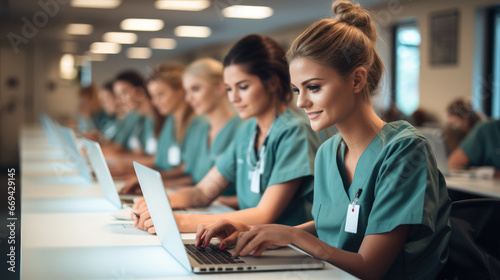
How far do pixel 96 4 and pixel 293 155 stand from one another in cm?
681

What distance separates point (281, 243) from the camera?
1262mm

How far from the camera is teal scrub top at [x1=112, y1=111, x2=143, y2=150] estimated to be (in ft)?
19.4

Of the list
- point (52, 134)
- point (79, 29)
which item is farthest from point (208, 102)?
point (79, 29)

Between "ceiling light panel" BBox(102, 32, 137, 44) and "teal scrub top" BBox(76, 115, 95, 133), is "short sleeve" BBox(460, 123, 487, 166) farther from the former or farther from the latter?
"ceiling light panel" BBox(102, 32, 137, 44)

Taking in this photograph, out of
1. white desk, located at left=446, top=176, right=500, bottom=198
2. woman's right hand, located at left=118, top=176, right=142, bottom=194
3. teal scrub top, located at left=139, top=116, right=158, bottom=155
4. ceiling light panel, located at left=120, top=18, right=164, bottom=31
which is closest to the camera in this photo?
woman's right hand, located at left=118, top=176, right=142, bottom=194

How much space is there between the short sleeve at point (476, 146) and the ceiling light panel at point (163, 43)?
30.4 ft

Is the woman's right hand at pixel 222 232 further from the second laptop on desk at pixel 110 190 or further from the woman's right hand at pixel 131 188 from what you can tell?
the woman's right hand at pixel 131 188

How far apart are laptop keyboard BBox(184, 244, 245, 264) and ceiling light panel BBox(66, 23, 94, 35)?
9.51m

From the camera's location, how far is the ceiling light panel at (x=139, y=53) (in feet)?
47.0

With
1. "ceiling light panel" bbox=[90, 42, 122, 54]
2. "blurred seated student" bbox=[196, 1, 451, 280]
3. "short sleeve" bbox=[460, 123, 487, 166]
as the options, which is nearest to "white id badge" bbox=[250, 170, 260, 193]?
"blurred seated student" bbox=[196, 1, 451, 280]

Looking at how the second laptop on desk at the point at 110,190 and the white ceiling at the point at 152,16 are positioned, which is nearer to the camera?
the second laptop on desk at the point at 110,190

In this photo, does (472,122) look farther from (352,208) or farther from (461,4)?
(352,208)

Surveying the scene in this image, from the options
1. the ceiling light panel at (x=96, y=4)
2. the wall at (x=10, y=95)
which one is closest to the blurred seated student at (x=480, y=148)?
the ceiling light panel at (x=96, y=4)

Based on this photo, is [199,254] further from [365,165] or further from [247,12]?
[247,12]
